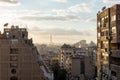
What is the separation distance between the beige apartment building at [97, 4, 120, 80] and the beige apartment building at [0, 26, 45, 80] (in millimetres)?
12096

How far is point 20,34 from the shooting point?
6731 cm

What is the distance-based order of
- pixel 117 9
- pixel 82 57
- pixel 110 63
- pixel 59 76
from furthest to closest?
pixel 82 57
pixel 59 76
pixel 110 63
pixel 117 9

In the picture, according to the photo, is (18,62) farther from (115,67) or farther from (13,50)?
(115,67)

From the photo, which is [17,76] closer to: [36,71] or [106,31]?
[36,71]

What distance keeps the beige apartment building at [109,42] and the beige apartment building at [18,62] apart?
12096 millimetres

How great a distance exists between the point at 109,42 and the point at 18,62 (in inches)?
750

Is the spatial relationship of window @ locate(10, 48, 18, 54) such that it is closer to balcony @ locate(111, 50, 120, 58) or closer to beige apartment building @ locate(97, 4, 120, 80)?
beige apartment building @ locate(97, 4, 120, 80)

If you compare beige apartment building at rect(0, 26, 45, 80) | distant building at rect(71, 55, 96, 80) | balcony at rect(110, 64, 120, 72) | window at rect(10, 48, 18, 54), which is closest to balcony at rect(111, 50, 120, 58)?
balcony at rect(110, 64, 120, 72)

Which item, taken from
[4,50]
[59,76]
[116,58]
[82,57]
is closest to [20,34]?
[4,50]

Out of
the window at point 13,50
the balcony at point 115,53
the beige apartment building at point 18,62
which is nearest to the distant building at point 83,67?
the beige apartment building at point 18,62

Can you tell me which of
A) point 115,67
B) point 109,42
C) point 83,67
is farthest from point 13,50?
point 83,67

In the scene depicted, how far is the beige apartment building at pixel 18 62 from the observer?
58.2 metres

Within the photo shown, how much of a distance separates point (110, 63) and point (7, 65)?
2008 centimetres

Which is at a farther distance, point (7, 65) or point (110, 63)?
point (7, 65)
